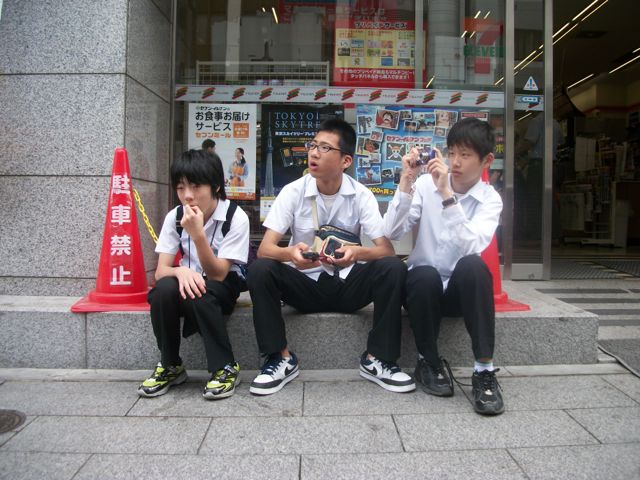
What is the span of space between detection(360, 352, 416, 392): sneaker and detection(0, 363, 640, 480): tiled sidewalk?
49 mm

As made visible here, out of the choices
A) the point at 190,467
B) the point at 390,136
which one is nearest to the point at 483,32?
the point at 390,136

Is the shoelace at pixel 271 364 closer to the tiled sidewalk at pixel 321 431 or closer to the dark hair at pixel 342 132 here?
the tiled sidewalk at pixel 321 431

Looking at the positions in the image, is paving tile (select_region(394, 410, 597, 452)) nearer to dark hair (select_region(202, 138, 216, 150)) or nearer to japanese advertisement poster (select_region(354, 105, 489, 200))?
japanese advertisement poster (select_region(354, 105, 489, 200))

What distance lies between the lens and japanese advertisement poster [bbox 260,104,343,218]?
5.13 metres

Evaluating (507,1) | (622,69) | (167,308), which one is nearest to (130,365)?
(167,308)

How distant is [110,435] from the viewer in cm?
243

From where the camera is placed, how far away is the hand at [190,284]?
2793 mm

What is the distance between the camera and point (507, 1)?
514 cm

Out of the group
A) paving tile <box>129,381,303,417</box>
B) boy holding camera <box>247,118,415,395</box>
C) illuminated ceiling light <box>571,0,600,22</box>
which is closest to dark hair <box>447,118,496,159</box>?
A: boy holding camera <box>247,118,415,395</box>

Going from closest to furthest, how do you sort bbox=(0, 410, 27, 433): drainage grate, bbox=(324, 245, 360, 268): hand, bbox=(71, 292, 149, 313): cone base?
bbox=(0, 410, 27, 433): drainage grate
bbox=(324, 245, 360, 268): hand
bbox=(71, 292, 149, 313): cone base

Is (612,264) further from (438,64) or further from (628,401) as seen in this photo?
(628,401)

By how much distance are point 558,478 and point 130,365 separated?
98.1 inches

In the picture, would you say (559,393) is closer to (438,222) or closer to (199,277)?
(438,222)

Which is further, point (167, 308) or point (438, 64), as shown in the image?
point (438, 64)
